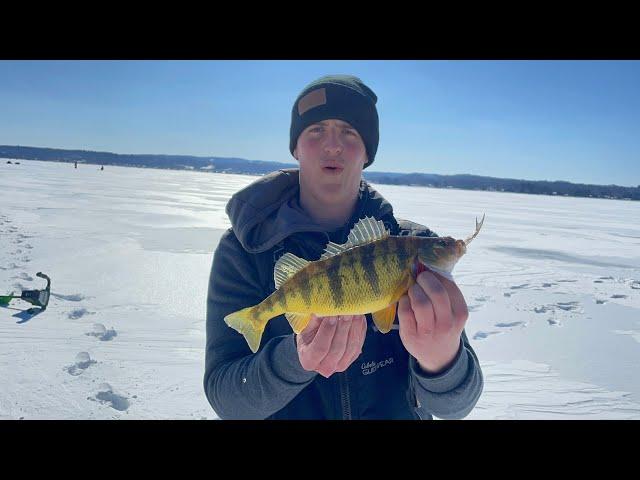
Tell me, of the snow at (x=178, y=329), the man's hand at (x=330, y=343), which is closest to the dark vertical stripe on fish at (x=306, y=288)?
the man's hand at (x=330, y=343)

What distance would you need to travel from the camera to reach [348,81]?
9.07 feet

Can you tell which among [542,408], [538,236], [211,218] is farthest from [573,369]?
[211,218]

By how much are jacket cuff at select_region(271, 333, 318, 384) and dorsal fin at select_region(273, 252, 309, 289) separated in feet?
1.03

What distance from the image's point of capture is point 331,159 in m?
2.47

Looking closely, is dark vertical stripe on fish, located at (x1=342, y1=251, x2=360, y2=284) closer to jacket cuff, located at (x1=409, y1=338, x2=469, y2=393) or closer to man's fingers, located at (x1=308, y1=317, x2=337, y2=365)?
man's fingers, located at (x1=308, y1=317, x2=337, y2=365)

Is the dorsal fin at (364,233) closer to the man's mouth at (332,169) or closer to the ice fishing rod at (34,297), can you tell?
the man's mouth at (332,169)

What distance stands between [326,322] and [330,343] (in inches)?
4.0

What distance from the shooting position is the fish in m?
2.02

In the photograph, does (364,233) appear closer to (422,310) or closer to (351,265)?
(351,265)

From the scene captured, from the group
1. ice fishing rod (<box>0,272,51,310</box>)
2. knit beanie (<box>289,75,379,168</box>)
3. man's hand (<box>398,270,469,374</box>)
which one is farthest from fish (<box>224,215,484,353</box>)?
ice fishing rod (<box>0,272,51,310</box>)

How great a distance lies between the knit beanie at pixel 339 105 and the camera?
102 inches

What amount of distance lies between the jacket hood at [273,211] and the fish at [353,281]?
376 millimetres

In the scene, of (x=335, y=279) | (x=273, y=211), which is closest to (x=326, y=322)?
(x=335, y=279)

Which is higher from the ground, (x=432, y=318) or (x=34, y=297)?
(x=432, y=318)
